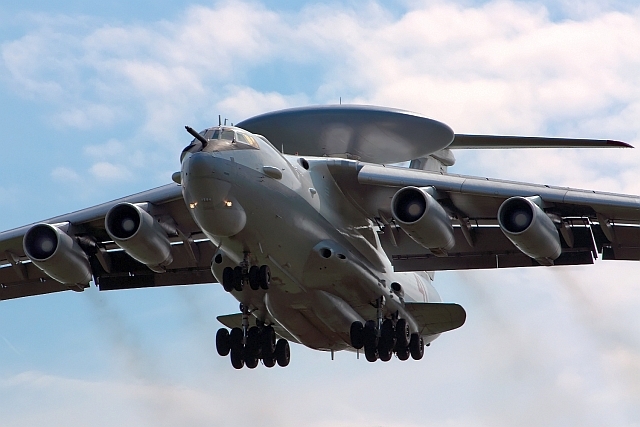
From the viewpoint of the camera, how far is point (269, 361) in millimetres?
17938

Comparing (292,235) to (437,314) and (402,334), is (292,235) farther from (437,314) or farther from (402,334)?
(437,314)

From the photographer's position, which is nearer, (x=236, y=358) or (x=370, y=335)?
(x=370, y=335)

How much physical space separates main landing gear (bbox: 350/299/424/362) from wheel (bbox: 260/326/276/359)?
1511 mm

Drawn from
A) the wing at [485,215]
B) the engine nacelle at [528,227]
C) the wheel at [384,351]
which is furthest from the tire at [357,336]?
the engine nacelle at [528,227]

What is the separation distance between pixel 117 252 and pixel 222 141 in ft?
13.9

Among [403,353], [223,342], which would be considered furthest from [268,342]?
[403,353]

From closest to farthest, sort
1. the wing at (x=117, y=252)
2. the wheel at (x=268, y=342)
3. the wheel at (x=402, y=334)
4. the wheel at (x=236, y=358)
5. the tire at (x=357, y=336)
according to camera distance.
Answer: the tire at (x=357, y=336)
the wheel at (x=402, y=334)
the wing at (x=117, y=252)
the wheel at (x=236, y=358)
the wheel at (x=268, y=342)

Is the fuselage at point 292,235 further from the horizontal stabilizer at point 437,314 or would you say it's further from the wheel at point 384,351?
the wheel at point 384,351

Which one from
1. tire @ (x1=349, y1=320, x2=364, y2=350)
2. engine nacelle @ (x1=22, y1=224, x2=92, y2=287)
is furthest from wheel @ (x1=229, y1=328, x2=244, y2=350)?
engine nacelle @ (x1=22, y1=224, x2=92, y2=287)

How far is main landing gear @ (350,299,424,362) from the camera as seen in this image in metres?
16.9

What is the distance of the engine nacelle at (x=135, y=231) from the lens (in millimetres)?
16438

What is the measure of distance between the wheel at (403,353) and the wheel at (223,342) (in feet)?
8.26

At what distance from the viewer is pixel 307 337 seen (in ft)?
57.5

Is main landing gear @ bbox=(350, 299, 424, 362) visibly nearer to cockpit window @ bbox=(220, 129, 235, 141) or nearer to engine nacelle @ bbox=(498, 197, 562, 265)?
engine nacelle @ bbox=(498, 197, 562, 265)
